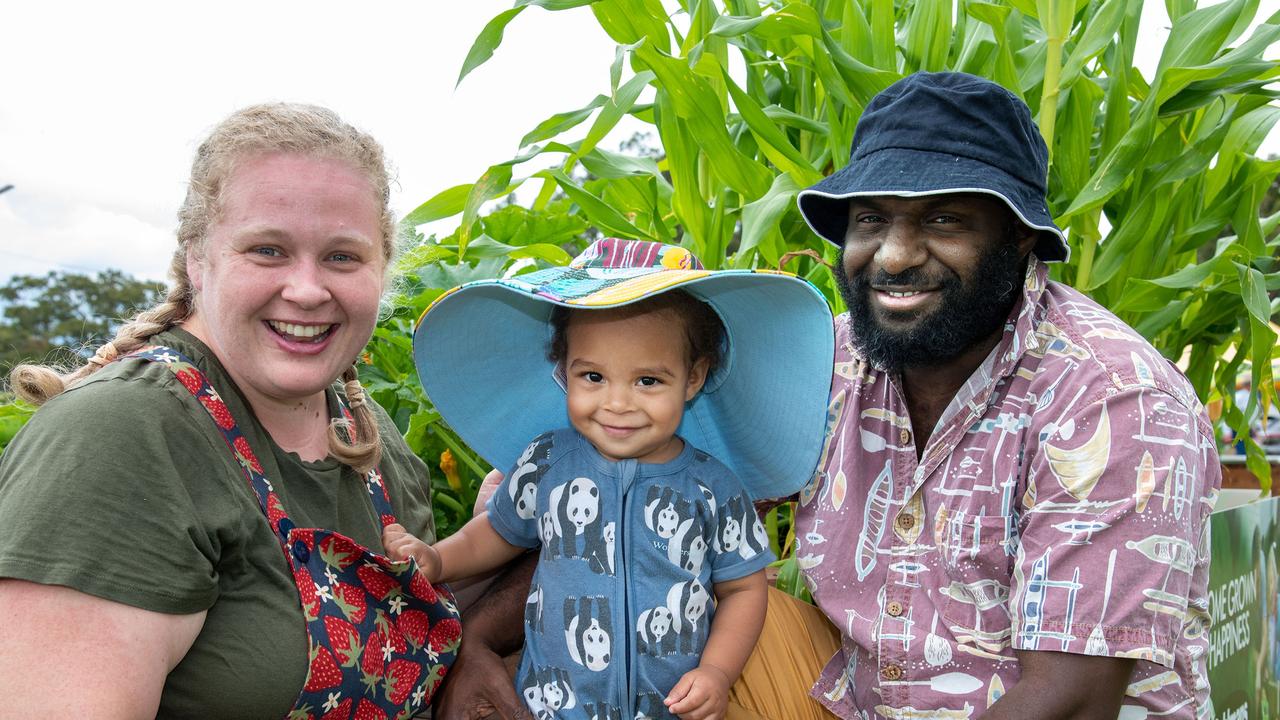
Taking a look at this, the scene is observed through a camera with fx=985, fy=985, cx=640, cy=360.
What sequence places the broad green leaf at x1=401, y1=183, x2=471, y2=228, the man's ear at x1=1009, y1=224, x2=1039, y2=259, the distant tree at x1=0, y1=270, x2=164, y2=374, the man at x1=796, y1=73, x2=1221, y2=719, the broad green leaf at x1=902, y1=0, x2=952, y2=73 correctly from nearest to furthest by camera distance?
the man at x1=796, y1=73, x2=1221, y2=719 < the man's ear at x1=1009, y1=224, x2=1039, y2=259 < the broad green leaf at x1=902, y1=0, x2=952, y2=73 < the broad green leaf at x1=401, y1=183, x2=471, y2=228 < the distant tree at x1=0, y1=270, x2=164, y2=374

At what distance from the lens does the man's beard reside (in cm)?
188

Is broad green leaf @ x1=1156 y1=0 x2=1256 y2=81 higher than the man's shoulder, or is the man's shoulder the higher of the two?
broad green leaf @ x1=1156 y1=0 x2=1256 y2=81

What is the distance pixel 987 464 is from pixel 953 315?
0.29 m

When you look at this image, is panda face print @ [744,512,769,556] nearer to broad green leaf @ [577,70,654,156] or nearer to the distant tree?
broad green leaf @ [577,70,654,156]

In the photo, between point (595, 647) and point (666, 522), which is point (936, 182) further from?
point (595, 647)

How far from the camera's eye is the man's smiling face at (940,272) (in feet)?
6.19

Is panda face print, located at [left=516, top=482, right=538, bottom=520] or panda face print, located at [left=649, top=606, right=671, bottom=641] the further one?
panda face print, located at [left=516, top=482, right=538, bottom=520]

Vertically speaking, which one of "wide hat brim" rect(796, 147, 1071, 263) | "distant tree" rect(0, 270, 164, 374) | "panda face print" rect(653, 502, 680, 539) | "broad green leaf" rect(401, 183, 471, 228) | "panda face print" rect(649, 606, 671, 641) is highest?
"wide hat brim" rect(796, 147, 1071, 263)

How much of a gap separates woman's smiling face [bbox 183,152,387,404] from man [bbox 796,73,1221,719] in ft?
3.01

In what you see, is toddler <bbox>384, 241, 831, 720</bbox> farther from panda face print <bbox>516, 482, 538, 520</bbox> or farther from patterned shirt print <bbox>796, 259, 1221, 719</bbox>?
patterned shirt print <bbox>796, 259, 1221, 719</bbox>

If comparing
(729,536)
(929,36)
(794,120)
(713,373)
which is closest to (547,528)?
(729,536)

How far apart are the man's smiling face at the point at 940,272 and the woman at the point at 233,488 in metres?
0.96

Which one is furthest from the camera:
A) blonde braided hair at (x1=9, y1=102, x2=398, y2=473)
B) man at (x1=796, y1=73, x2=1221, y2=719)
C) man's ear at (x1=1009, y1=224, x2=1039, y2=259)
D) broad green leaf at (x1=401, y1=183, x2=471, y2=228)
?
broad green leaf at (x1=401, y1=183, x2=471, y2=228)

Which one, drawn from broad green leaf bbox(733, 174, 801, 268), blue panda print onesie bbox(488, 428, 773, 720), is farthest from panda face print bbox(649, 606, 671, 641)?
broad green leaf bbox(733, 174, 801, 268)
